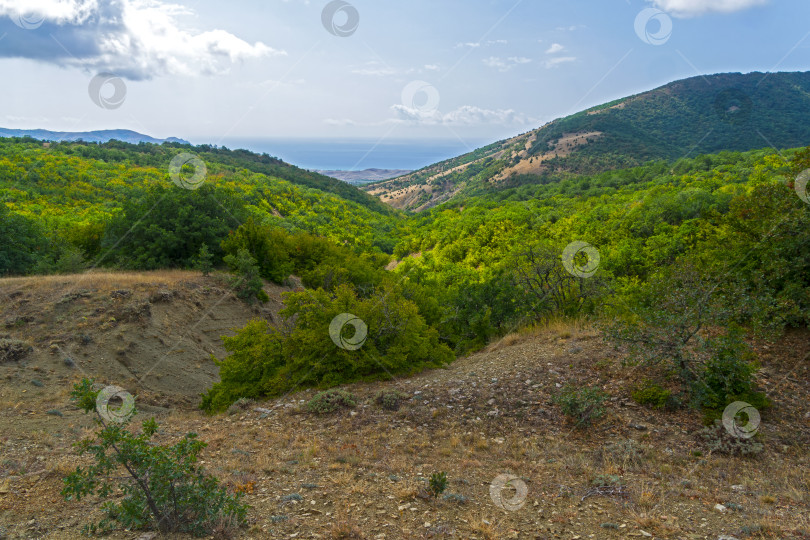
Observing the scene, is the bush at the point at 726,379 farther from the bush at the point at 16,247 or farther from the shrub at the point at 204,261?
the bush at the point at 16,247

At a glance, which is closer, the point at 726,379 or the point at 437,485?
the point at 437,485

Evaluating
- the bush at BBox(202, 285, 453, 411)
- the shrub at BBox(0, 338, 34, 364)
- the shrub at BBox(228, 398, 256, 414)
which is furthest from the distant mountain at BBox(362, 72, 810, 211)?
the shrub at BBox(0, 338, 34, 364)

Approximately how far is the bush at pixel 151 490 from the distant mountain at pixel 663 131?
9395cm

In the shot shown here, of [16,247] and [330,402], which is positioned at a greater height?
[16,247]

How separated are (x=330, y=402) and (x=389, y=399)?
3.77 ft

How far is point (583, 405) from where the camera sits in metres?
6.77

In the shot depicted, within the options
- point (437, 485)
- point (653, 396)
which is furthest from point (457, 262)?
point (437, 485)

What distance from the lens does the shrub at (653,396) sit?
22.8ft

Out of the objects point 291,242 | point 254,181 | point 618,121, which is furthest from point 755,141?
point 291,242

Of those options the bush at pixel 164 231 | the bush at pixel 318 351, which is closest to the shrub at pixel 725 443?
the bush at pixel 318 351

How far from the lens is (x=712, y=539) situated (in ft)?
12.9

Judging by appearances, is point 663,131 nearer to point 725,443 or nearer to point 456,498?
point 725,443

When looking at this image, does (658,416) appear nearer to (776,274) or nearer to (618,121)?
(776,274)

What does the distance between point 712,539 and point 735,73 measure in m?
200
